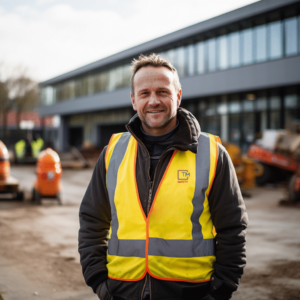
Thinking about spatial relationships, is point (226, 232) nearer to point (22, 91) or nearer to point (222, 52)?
point (222, 52)

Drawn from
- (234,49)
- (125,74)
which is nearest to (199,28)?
(234,49)

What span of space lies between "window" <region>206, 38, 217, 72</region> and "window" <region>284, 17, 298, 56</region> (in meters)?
5.28

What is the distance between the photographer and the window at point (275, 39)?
69.5ft

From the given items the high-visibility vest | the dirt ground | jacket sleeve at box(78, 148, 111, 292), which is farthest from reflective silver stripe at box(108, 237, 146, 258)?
the dirt ground

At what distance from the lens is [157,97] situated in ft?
7.57

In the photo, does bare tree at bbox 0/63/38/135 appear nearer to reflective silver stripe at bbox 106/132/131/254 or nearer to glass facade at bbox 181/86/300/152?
glass facade at bbox 181/86/300/152

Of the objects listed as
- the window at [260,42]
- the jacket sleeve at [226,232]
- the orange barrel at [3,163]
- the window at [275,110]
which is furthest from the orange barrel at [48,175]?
the window at [275,110]

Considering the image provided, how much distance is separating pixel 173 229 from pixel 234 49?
23186 millimetres

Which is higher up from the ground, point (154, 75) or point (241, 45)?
point (241, 45)

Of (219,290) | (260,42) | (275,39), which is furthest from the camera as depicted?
(260,42)

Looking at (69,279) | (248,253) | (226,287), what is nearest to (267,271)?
(248,253)

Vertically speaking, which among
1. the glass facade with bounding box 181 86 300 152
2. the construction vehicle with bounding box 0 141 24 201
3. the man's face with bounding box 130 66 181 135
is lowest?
the construction vehicle with bounding box 0 141 24 201

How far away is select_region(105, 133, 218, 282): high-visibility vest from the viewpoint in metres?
2.14

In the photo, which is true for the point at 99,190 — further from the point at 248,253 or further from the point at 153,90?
the point at 248,253
